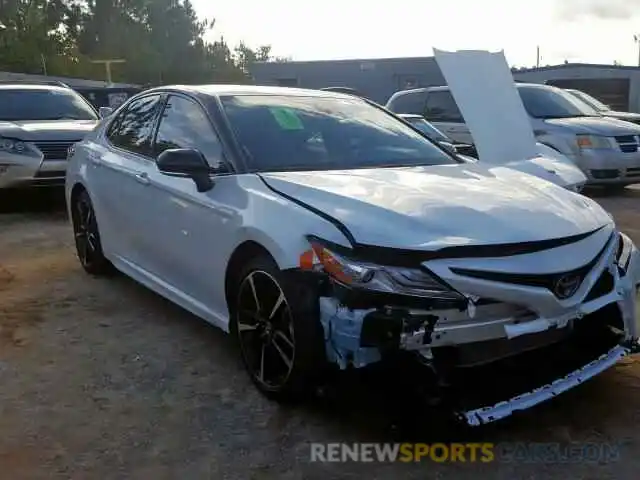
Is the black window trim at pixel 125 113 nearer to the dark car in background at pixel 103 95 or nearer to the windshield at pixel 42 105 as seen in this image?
the windshield at pixel 42 105

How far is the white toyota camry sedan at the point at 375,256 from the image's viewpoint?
2867 millimetres

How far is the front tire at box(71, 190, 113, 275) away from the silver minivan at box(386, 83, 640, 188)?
271 inches

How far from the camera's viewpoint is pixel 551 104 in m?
11.3

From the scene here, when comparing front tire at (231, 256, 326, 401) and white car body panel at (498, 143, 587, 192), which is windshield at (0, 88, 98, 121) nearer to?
white car body panel at (498, 143, 587, 192)

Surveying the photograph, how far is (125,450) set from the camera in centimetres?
312

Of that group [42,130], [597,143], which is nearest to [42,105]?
[42,130]

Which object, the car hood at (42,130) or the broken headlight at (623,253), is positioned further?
the car hood at (42,130)

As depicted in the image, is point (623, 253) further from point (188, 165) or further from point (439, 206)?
point (188, 165)

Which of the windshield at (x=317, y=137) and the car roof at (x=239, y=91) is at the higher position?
the car roof at (x=239, y=91)

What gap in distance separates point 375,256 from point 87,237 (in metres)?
3.54

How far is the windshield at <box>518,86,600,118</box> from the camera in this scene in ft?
36.4

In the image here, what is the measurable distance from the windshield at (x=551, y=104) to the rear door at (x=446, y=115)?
1022 mm

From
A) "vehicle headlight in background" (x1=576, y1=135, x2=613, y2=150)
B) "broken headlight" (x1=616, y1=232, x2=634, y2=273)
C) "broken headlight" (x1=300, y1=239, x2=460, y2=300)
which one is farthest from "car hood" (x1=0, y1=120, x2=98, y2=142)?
"broken headlight" (x1=616, y1=232, x2=634, y2=273)

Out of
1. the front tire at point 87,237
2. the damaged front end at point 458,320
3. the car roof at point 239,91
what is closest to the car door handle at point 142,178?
the car roof at point 239,91
